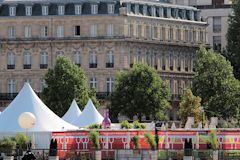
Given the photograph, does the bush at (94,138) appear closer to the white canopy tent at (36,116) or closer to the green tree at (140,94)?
the white canopy tent at (36,116)

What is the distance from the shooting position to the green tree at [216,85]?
191750 mm

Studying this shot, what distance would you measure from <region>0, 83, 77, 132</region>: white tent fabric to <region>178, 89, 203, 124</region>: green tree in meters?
44.4

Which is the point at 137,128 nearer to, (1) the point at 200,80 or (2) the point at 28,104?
(2) the point at 28,104

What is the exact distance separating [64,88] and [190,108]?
1379 cm

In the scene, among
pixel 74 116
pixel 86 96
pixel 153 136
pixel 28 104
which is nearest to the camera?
pixel 153 136

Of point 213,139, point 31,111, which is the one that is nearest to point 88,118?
point 31,111

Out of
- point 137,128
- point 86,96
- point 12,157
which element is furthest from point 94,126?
point 86,96

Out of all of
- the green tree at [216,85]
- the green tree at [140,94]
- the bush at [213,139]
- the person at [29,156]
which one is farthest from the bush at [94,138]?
the green tree at [140,94]

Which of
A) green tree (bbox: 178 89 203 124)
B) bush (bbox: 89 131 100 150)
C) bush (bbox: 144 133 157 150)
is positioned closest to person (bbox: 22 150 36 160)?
bush (bbox: 144 133 157 150)

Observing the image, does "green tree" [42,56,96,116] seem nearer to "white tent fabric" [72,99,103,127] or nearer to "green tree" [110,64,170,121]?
"green tree" [110,64,170,121]

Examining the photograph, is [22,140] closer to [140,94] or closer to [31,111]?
[31,111]

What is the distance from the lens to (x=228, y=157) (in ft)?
396

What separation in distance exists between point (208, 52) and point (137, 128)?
59.2 m

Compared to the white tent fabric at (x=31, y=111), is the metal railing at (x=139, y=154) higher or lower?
lower
